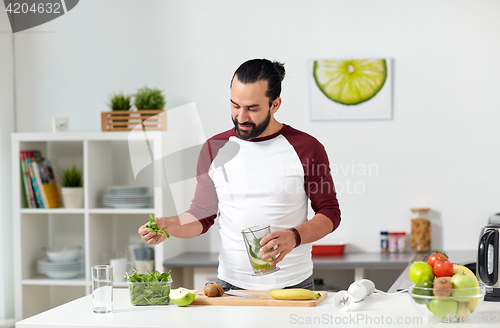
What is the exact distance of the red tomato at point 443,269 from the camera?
1387mm

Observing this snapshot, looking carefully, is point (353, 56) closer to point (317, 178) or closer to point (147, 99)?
point (147, 99)

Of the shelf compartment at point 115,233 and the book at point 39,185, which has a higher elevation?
the book at point 39,185

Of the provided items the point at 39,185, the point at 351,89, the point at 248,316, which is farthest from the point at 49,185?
the point at 248,316

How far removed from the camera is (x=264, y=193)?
202 centimetres

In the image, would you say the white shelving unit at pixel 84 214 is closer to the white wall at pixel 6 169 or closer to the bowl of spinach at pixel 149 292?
the white wall at pixel 6 169

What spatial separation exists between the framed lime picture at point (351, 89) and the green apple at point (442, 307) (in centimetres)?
206

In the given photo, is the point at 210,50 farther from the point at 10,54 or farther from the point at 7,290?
the point at 7,290

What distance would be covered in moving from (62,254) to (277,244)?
202 cm

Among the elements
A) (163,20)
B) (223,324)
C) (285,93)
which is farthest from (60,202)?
(223,324)

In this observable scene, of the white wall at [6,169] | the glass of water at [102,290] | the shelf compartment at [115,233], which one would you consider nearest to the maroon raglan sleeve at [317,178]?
the glass of water at [102,290]

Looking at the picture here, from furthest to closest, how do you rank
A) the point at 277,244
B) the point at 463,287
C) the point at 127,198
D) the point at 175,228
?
the point at 127,198 < the point at 175,228 < the point at 277,244 < the point at 463,287

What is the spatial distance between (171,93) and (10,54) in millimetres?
1102

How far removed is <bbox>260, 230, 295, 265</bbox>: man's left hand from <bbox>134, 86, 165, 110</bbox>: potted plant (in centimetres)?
175

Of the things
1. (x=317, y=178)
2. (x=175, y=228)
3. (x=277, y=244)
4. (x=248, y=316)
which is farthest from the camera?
(x=317, y=178)
